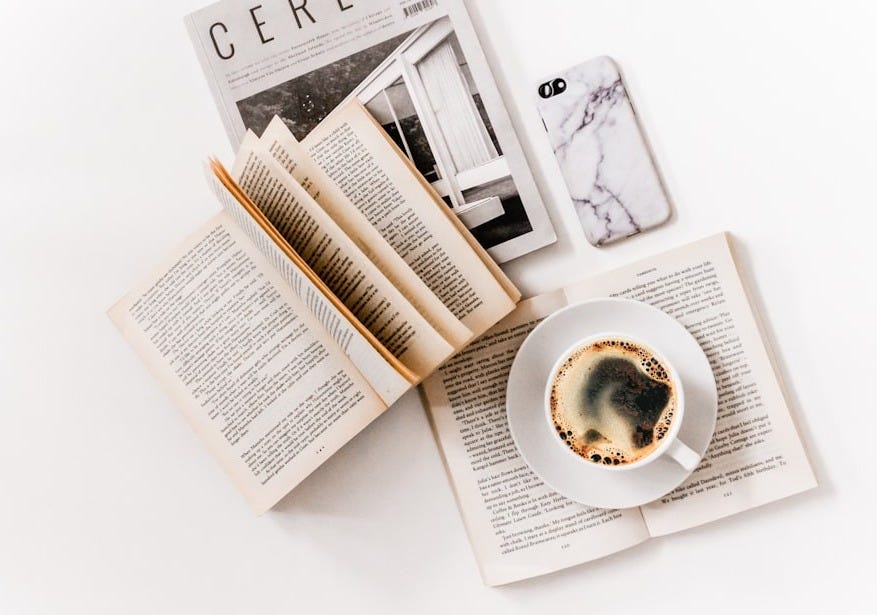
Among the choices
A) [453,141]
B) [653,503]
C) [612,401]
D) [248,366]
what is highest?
[453,141]

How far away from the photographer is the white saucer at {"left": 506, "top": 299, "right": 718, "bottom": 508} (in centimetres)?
75

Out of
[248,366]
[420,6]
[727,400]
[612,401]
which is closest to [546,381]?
[612,401]

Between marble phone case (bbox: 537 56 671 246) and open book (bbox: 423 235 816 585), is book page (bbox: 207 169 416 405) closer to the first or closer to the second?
open book (bbox: 423 235 816 585)

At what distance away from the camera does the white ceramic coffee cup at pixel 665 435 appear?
698 mm

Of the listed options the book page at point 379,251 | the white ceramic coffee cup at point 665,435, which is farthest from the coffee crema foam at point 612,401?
the book page at point 379,251

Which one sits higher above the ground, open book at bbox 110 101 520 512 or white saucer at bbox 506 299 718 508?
open book at bbox 110 101 520 512

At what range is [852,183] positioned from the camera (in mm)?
770

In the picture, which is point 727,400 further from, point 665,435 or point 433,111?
point 433,111

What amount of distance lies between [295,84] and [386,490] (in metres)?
0.44

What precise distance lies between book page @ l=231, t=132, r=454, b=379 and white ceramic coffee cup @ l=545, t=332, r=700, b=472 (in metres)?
0.12

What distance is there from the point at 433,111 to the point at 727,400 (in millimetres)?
421

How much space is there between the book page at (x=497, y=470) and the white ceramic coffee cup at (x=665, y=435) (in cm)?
7

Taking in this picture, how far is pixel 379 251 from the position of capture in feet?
2.34

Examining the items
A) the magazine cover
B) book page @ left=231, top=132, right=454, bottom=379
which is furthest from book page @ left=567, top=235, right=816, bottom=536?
book page @ left=231, top=132, right=454, bottom=379
